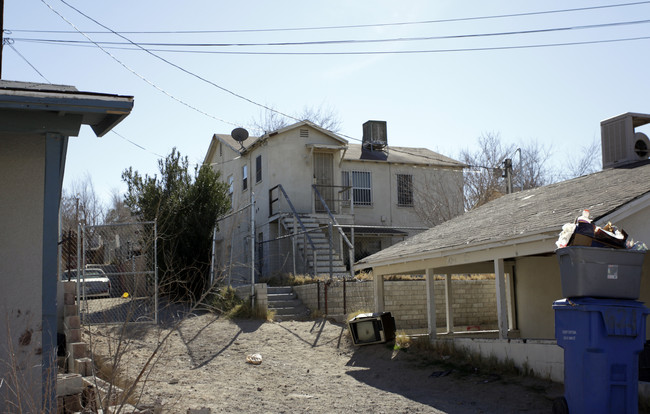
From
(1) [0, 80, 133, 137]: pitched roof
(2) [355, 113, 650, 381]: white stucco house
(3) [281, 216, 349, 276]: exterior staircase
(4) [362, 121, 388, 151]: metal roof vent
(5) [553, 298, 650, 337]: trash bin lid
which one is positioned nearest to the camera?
(1) [0, 80, 133, 137]: pitched roof

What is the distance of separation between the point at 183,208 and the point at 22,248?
12594mm

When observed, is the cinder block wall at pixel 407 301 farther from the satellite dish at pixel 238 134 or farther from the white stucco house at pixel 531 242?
the satellite dish at pixel 238 134

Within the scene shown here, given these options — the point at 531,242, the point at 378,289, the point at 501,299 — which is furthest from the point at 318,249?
the point at 531,242

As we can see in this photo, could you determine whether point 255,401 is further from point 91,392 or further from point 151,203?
point 151,203

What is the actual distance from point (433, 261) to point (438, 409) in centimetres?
446

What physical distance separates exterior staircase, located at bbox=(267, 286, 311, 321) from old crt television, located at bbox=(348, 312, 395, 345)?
2.60 metres

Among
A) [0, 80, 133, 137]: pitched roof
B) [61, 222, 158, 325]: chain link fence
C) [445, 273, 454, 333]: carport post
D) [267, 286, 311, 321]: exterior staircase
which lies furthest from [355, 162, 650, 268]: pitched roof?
[0, 80, 133, 137]: pitched roof

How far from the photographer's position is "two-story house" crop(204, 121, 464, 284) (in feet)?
77.4

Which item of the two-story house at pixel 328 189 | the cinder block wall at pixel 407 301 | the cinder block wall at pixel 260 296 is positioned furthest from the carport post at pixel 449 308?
the two-story house at pixel 328 189

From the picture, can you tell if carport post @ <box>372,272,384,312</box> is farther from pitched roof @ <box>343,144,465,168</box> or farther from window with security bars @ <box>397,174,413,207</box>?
window with security bars @ <box>397,174,413,207</box>

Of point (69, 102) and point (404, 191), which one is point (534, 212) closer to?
point (69, 102)

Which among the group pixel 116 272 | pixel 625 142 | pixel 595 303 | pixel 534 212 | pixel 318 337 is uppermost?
pixel 625 142

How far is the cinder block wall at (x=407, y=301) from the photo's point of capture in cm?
1662

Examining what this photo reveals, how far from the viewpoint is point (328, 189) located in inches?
999
